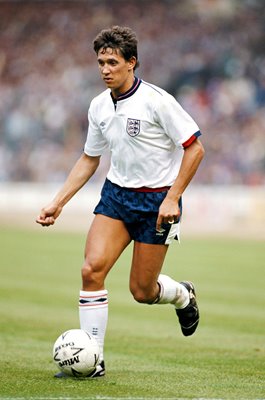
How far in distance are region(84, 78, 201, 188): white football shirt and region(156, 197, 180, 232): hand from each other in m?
0.44

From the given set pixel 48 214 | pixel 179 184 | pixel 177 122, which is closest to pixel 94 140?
pixel 48 214

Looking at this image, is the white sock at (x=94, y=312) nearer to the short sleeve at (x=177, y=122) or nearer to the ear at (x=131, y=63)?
the short sleeve at (x=177, y=122)

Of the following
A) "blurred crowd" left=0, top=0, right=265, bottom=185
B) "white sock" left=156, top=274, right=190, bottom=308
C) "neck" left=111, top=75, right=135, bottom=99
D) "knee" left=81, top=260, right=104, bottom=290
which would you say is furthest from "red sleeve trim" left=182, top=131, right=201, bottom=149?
"blurred crowd" left=0, top=0, right=265, bottom=185

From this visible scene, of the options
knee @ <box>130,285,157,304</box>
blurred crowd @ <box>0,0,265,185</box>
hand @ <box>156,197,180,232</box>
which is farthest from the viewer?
blurred crowd @ <box>0,0,265,185</box>

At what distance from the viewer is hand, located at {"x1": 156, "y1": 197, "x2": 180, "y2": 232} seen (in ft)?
21.0

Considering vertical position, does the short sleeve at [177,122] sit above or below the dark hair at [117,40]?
below

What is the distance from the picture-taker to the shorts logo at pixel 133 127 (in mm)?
6648

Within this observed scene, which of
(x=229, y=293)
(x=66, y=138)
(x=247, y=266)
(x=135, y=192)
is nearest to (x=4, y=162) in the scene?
(x=66, y=138)

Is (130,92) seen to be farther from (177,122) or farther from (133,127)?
(177,122)

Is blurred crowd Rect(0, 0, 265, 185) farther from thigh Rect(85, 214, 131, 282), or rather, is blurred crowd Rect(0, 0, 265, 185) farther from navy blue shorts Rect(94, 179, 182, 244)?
thigh Rect(85, 214, 131, 282)

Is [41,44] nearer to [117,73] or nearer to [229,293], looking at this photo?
[229,293]

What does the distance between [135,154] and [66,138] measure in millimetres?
26651

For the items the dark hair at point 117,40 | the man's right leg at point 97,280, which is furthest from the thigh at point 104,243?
the dark hair at point 117,40

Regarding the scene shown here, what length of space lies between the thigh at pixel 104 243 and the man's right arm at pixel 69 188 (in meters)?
0.33
